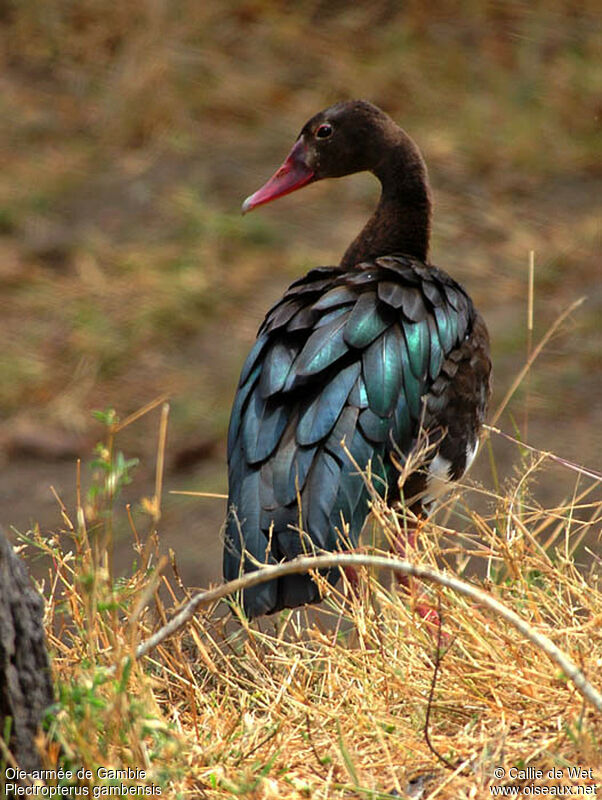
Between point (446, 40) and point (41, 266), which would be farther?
point (446, 40)

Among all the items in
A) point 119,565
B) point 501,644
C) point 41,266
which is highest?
point 501,644

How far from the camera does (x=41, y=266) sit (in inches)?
262

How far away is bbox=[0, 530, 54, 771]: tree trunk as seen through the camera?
5.65ft

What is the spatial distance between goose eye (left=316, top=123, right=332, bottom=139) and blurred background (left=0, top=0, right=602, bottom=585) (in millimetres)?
1540

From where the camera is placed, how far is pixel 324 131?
3.84 m

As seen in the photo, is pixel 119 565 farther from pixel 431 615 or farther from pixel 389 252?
pixel 431 615

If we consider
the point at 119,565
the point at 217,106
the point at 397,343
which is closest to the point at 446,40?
the point at 217,106

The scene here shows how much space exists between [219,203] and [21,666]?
17.7 ft

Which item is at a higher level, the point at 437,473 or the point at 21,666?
the point at 21,666

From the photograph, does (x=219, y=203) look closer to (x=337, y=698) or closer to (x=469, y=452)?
(x=469, y=452)

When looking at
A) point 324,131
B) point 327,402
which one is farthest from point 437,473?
point 324,131

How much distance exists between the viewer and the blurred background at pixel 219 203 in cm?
564

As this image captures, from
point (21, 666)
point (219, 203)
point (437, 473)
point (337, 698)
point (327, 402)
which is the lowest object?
point (219, 203)

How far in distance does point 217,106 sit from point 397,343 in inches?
193
